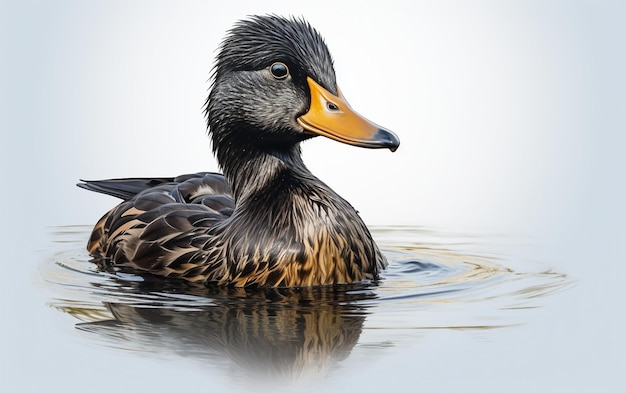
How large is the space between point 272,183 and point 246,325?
171cm

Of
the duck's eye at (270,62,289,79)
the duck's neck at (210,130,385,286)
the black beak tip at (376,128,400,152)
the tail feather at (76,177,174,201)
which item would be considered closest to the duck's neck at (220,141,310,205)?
the duck's neck at (210,130,385,286)

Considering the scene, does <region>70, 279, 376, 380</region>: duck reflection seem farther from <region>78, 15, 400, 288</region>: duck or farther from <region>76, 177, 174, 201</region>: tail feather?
<region>76, 177, 174, 201</region>: tail feather

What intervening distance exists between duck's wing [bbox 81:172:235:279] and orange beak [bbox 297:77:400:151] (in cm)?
127

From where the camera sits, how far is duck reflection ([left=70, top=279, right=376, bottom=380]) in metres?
8.26

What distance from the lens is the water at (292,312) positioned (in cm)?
832

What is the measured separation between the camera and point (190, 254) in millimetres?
10328

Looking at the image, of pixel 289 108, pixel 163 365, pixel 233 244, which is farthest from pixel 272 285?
pixel 163 365

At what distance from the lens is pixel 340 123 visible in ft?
32.5

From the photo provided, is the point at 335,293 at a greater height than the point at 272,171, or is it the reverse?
the point at 272,171

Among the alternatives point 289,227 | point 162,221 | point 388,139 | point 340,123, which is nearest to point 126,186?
point 162,221

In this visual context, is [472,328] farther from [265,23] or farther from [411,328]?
[265,23]

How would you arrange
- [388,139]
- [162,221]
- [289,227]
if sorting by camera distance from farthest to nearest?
[162,221], [289,227], [388,139]

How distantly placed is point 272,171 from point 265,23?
1162 mm

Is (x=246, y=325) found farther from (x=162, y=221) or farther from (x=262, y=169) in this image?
(x=162, y=221)
